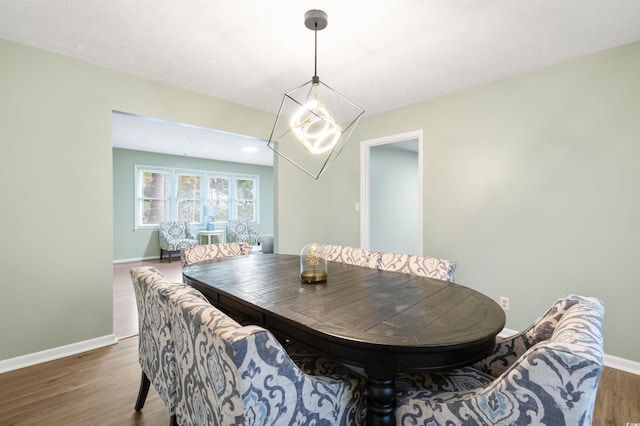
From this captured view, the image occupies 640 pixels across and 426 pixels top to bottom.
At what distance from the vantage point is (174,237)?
6555 mm

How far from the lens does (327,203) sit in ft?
13.9

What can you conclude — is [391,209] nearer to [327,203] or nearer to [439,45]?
[327,203]

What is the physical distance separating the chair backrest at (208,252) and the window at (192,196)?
4821 mm

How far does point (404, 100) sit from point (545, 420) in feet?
10.2

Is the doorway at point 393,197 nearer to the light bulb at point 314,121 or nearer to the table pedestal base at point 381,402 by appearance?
the light bulb at point 314,121

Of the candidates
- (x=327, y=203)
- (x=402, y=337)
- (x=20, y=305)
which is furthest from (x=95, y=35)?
(x=327, y=203)

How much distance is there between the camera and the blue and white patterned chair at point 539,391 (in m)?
0.72

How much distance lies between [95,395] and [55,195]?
4.90 ft

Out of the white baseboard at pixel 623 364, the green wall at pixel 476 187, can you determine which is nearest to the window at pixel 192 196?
the green wall at pixel 476 187

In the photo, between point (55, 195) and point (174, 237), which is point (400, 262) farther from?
point (174, 237)

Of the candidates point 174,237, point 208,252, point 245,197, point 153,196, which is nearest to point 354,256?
point 208,252

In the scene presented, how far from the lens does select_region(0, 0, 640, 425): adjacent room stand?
99cm

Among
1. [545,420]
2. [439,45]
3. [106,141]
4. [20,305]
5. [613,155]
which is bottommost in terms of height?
[20,305]

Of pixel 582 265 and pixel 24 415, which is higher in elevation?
pixel 582 265
